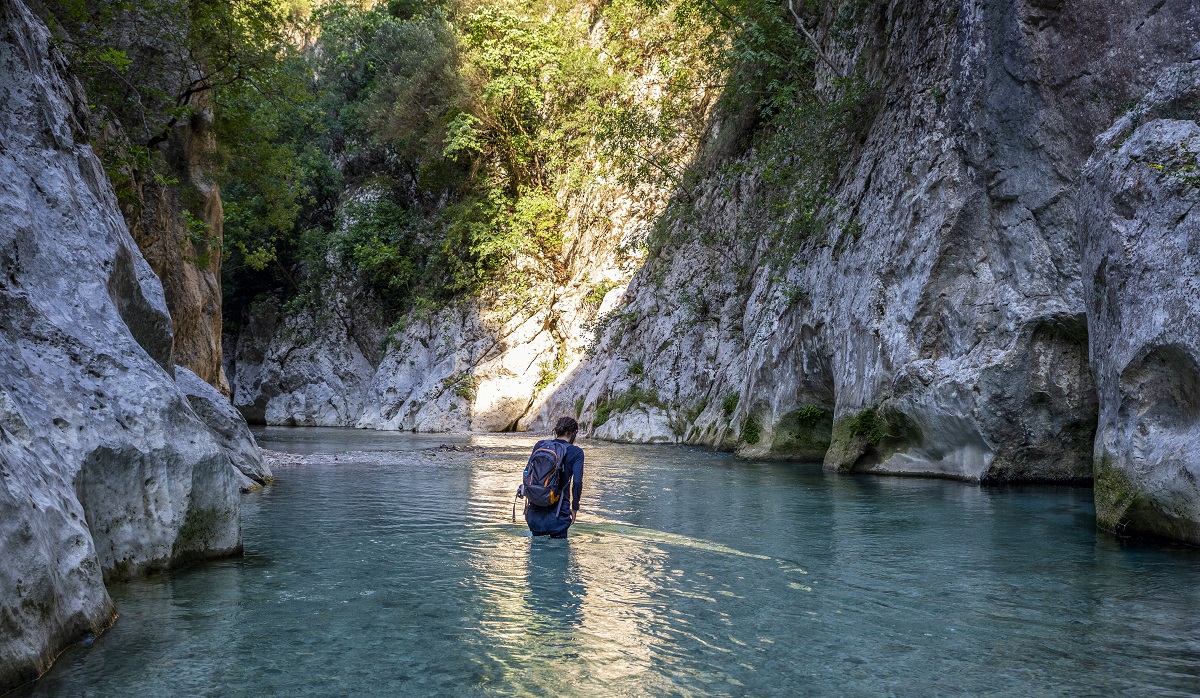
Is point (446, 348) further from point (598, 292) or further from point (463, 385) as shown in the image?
point (598, 292)

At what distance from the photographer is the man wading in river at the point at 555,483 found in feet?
26.8

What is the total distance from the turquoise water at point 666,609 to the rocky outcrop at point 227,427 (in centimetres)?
264

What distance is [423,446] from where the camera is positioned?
23844 mm

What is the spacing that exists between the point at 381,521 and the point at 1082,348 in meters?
10.1

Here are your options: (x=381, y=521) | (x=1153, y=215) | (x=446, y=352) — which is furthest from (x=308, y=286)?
(x=1153, y=215)

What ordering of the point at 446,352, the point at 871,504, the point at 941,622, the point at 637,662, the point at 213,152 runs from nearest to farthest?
the point at 637,662, the point at 941,622, the point at 871,504, the point at 213,152, the point at 446,352

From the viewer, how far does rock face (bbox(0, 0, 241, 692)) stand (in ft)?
14.0

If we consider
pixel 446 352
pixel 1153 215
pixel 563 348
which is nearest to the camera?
pixel 1153 215

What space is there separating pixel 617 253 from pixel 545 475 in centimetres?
2448

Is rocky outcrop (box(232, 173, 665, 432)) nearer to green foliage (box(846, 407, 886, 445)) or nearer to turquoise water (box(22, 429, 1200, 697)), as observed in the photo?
green foliage (box(846, 407, 886, 445))

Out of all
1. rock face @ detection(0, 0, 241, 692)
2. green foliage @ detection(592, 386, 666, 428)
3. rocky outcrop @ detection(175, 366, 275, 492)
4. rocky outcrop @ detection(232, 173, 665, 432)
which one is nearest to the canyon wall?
green foliage @ detection(592, 386, 666, 428)

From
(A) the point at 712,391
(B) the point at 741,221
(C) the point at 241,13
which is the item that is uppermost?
(C) the point at 241,13

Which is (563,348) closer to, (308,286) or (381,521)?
(308,286)

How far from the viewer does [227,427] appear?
519 inches
